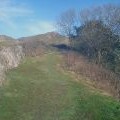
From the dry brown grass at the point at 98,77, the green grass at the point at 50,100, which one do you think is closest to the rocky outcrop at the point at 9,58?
the green grass at the point at 50,100

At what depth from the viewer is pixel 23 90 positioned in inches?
1484

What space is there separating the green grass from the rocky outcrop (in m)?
0.98

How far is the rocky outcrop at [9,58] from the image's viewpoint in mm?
44031

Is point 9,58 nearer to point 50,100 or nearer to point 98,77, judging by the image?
point 98,77

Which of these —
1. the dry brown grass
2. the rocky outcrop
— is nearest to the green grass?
the rocky outcrop

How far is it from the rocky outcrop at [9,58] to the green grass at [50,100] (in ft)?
3.22

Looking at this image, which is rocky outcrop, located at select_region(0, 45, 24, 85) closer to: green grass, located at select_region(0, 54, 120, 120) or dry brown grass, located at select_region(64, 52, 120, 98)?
green grass, located at select_region(0, 54, 120, 120)

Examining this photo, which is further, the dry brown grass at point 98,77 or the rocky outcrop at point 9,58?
the dry brown grass at point 98,77

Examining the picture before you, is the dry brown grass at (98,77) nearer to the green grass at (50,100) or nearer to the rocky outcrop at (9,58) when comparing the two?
the green grass at (50,100)

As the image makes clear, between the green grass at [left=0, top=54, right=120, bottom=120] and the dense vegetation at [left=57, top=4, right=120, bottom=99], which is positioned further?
the dense vegetation at [left=57, top=4, right=120, bottom=99]

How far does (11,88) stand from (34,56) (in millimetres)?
24618

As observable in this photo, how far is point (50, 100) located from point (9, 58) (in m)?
14.9

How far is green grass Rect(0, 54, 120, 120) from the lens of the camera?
1208 inches

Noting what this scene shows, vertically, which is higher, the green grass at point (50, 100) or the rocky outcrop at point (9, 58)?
the rocky outcrop at point (9, 58)
